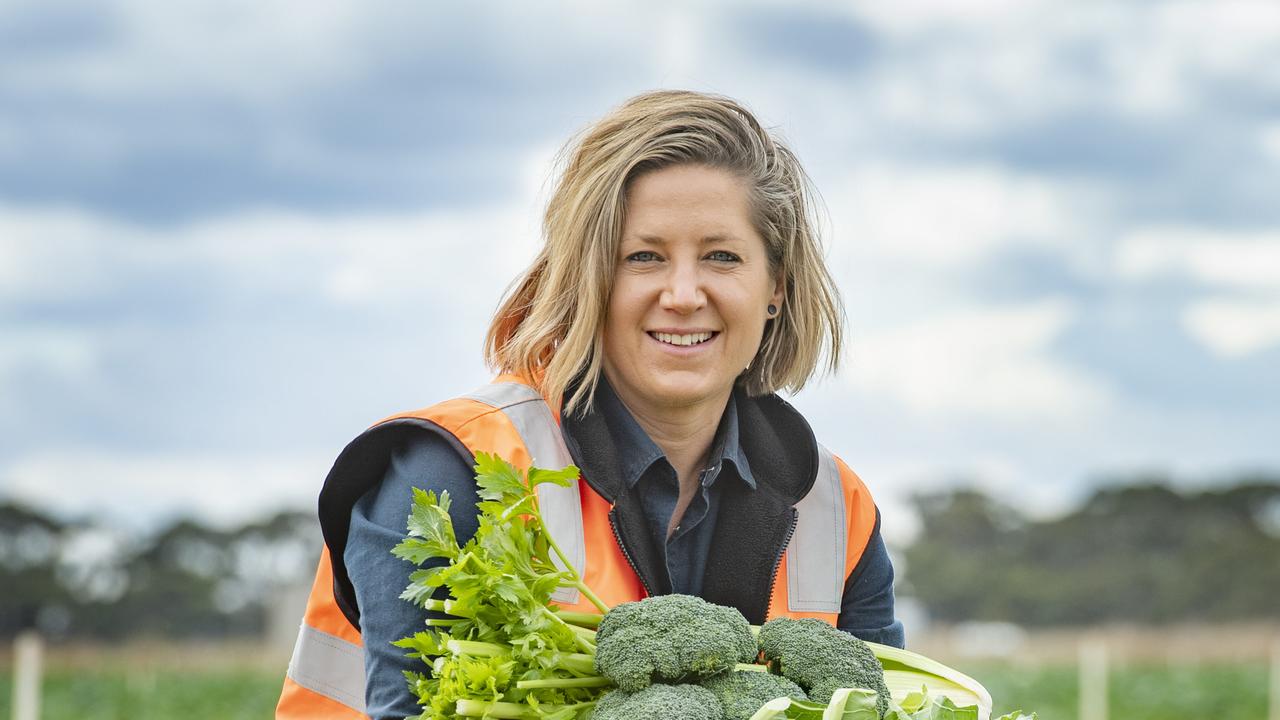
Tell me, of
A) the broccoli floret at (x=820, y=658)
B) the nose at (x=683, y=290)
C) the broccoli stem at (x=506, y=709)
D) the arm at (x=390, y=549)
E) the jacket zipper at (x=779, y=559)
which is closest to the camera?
the broccoli stem at (x=506, y=709)

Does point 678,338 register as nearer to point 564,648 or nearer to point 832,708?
point 564,648

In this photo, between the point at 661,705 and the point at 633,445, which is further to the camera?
the point at 633,445

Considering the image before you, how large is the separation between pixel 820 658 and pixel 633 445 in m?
0.93

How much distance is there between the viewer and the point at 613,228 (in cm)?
355

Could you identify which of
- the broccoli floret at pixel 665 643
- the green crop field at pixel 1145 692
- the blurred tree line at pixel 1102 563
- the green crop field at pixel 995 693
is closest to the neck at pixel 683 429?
the broccoli floret at pixel 665 643

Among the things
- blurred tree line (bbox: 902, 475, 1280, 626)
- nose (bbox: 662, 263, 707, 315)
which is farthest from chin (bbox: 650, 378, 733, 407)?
Answer: blurred tree line (bbox: 902, 475, 1280, 626)

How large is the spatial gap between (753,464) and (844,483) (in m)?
0.32

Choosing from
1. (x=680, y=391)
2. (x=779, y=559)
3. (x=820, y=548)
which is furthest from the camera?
(x=820, y=548)

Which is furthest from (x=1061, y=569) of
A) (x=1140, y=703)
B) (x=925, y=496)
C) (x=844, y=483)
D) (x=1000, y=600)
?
(x=844, y=483)

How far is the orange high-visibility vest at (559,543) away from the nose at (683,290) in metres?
0.43

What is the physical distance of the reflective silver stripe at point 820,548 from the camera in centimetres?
387

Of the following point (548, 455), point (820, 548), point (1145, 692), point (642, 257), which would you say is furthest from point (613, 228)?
point (1145, 692)

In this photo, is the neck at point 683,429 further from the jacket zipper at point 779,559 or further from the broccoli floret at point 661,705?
the broccoli floret at point 661,705

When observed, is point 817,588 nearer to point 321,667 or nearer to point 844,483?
point 844,483
